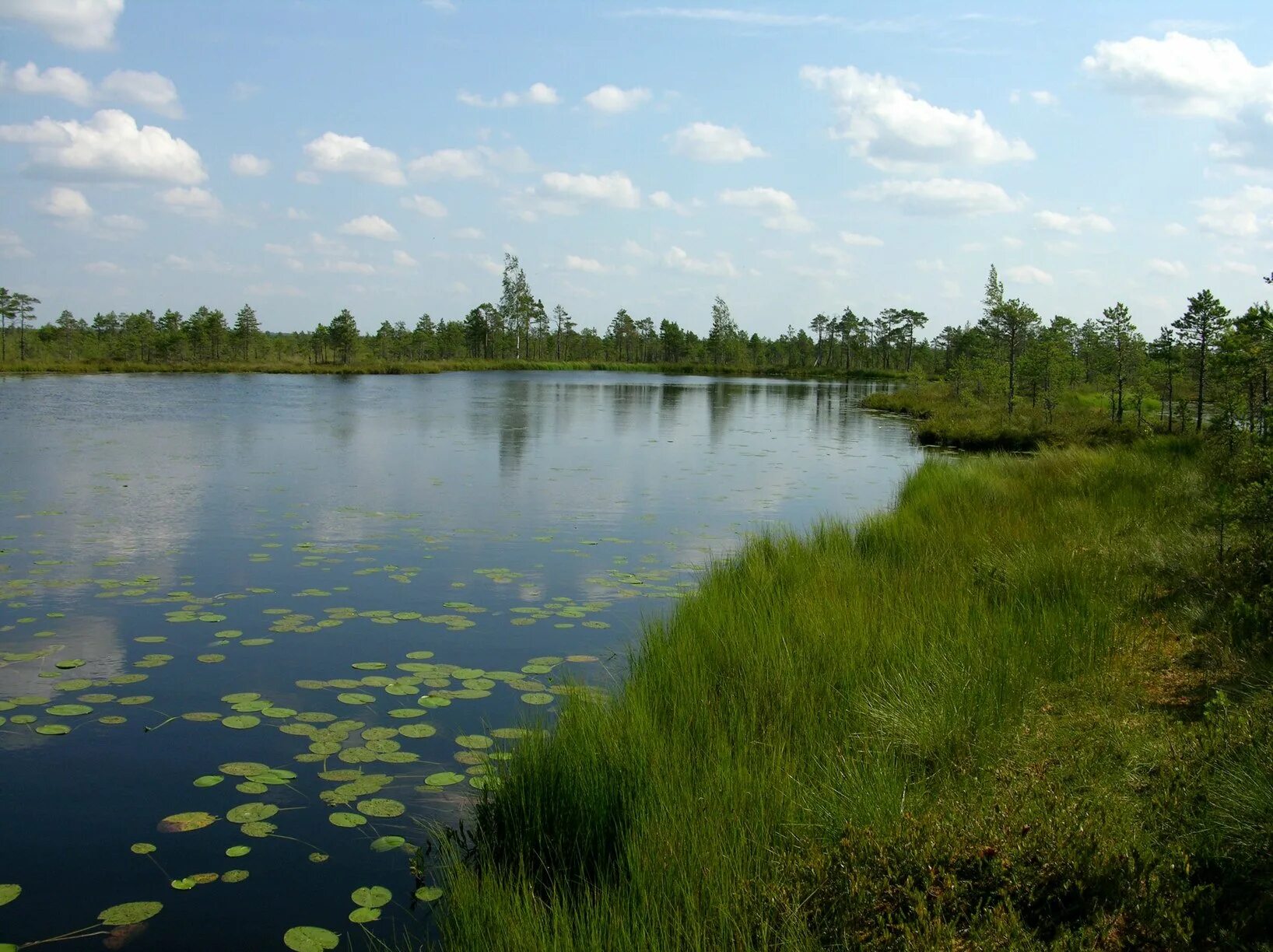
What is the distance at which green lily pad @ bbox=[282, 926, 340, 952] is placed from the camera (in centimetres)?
400

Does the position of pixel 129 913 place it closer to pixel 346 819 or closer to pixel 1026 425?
pixel 346 819

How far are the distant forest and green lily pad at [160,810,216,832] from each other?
8045 millimetres

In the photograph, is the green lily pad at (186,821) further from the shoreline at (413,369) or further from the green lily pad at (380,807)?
the shoreline at (413,369)

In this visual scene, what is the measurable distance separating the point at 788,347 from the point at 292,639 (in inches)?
4758

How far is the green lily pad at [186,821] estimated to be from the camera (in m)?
4.88

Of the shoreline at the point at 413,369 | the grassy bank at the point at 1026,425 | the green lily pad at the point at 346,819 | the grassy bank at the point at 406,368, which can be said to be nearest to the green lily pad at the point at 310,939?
the green lily pad at the point at 346,819

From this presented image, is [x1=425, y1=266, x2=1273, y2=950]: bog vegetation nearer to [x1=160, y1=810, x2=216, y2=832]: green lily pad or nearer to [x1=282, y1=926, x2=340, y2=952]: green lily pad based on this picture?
[x1=282, y1=926, x2=340, y2=952]: green lily pad

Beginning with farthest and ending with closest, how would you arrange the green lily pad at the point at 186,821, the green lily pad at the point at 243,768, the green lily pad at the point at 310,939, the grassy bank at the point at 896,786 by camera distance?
the green lily pad at the point at 243,768 < the green lily pad at the point at 186,821 < the green lily pad at the point at 310,939 < the grassy bank at the point at 896,786

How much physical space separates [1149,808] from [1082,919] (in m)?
1.14

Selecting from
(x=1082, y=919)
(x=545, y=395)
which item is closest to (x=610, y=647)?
(x=1082, y=919)

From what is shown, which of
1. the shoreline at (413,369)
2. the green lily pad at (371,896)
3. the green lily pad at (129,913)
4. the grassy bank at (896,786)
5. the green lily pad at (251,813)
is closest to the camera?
the grassy bank at (896,786)

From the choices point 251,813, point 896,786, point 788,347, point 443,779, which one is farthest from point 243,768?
point 788,347

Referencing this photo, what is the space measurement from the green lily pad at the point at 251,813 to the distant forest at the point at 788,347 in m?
7.73

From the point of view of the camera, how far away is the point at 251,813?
505 cm
